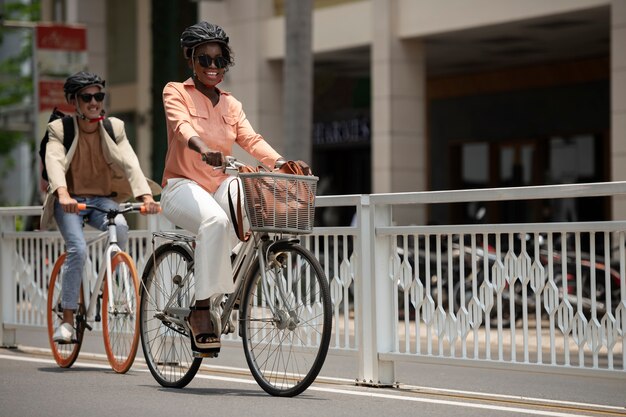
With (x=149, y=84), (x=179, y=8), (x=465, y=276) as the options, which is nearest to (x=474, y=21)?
(x=179, y=8)

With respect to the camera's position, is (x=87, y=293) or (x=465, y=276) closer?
(x=465, y=276)

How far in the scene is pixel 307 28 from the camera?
1997cm

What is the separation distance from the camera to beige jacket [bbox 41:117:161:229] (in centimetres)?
936

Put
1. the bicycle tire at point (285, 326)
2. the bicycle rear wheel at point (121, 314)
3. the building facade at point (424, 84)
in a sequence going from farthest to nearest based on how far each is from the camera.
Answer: the building facade at point (424, 84), the bicycle rear wheel at point (121, 314), the bicycle tire at point (285, 326)

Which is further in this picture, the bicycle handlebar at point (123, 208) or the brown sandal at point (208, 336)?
the bicycle handlebar at point (123, 208)

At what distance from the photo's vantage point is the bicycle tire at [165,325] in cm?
829

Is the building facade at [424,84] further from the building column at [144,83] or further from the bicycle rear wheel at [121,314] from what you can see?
the bicycle rear wheel at [121,314]

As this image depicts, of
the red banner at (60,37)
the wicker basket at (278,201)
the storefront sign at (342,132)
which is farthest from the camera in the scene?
the storefront sign at (342,132)

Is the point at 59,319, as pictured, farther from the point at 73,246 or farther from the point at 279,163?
the point at 279,163

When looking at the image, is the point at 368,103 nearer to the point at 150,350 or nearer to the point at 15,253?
the point at 15,253

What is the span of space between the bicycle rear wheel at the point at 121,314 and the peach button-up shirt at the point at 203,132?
1.13 metres

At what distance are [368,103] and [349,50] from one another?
5.18 meters

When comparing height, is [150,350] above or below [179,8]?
below

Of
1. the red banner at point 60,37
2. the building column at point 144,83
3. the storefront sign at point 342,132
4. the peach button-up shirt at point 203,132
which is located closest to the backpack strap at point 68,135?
the peach button-up shirt at point 203,132
